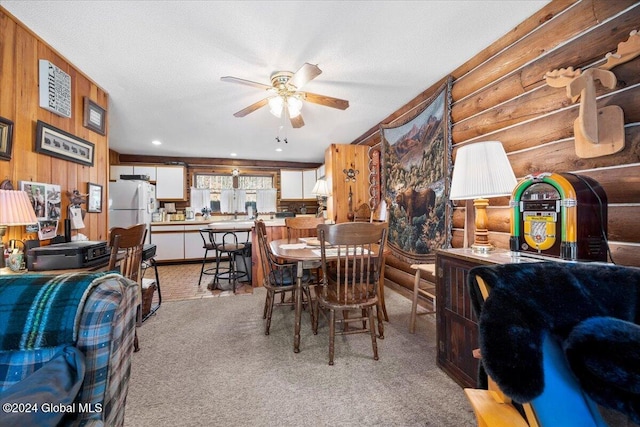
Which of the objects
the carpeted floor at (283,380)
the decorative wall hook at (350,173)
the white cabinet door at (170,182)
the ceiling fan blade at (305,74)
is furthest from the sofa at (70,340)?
the white cabinet door at (170,182)

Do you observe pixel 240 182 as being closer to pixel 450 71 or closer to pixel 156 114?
pixel 156 114

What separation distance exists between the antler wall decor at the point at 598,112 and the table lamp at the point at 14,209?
308cm

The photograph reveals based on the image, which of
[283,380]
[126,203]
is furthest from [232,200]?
[283,380]

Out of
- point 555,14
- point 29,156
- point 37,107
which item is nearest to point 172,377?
point 29,156

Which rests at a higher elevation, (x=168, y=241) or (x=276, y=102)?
(x=276, y=102)

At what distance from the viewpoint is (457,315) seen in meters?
1.61

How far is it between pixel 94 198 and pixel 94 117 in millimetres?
836

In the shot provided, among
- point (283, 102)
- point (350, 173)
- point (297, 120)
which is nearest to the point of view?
point (283, 102)

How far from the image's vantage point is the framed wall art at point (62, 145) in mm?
2068

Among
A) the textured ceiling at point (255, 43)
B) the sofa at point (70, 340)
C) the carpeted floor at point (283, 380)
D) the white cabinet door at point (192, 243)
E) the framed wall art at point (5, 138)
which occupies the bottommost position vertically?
the carpeted floor at point (283, 380)

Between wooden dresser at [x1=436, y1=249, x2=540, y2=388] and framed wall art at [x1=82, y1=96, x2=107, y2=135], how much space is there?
3430 mm

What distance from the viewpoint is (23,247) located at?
1843 millimetres

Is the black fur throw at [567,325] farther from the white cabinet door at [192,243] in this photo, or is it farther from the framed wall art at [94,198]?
the white cabinet door at [192,243]

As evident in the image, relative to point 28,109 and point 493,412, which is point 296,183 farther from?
point 493,412
